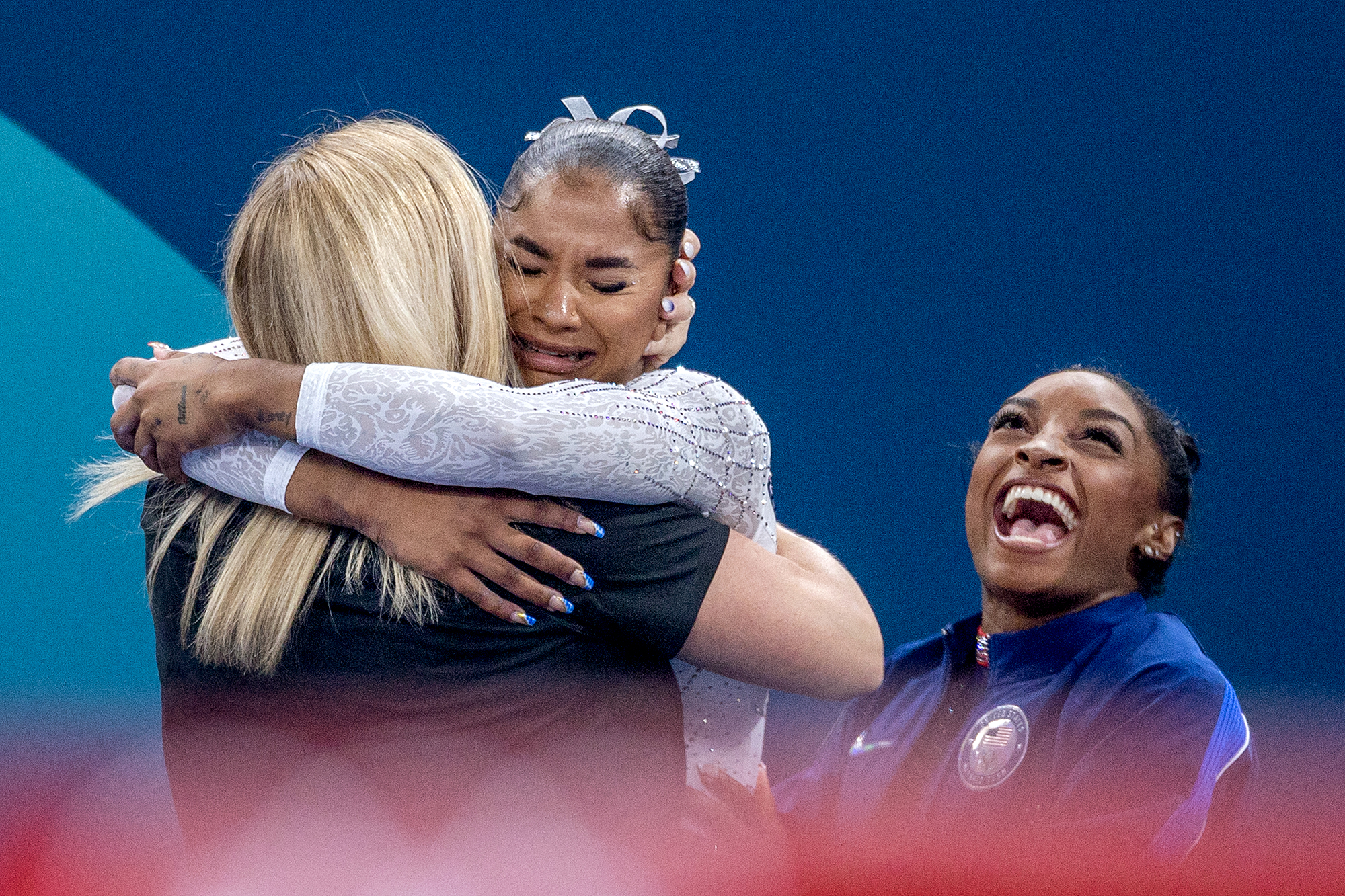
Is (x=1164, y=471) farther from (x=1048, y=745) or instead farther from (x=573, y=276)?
(x=573, y=276)

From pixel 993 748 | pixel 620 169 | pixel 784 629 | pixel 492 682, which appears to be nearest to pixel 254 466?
pixel 492 682

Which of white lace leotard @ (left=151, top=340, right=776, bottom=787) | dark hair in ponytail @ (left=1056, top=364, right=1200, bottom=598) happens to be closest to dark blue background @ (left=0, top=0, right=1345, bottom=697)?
dark hair in ponytail @ (left=1056, top=364, right=1200, bottom=598)

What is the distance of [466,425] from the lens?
3.23 ft

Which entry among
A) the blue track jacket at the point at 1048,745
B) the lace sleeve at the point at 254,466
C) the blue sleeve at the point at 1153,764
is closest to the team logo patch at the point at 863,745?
the blue track jacket at the point at 1048,745

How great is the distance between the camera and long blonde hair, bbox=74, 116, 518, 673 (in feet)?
3.47

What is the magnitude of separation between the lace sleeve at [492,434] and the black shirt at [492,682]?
0.18 ft

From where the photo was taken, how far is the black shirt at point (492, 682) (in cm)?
104

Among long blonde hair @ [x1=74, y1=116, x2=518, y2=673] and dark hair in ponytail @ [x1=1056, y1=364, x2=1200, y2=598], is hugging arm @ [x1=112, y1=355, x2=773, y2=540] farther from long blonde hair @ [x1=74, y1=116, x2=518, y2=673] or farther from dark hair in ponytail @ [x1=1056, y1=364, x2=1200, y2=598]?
dark hair in ponytail @ [x1=1056, y1=364, x2=1200, y2=598]

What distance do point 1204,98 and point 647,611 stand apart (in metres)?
1.74

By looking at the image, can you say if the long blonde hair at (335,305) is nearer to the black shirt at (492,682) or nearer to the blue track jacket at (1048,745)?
the black shirt at (492,682)

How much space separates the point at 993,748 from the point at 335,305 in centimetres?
122

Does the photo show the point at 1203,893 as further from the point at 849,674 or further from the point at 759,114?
the point at 759,114

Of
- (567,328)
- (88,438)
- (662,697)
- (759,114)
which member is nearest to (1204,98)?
(759,114)

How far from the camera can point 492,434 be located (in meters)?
0.98
